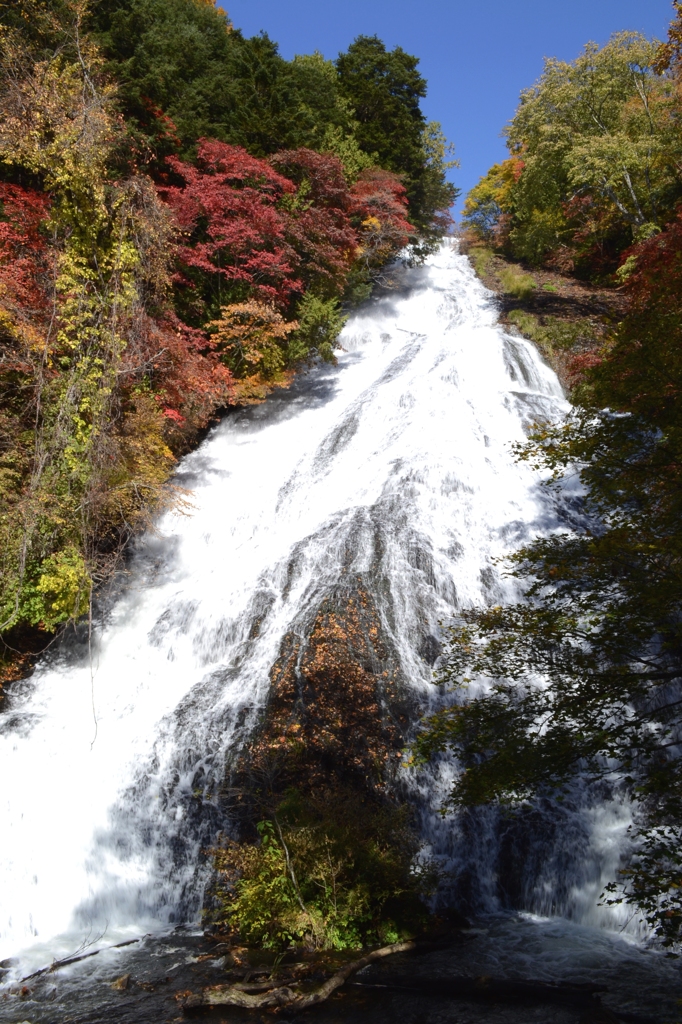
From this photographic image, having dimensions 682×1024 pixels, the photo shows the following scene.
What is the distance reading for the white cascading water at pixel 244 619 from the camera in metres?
7.88

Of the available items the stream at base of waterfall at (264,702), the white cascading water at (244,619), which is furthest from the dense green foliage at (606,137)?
the stream at base of waterfall at (264,702)

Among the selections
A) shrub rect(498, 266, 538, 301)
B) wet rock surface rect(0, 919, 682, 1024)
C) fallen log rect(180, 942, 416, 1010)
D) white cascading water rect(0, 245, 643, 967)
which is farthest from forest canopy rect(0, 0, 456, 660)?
fallen log rect(180, 942, 416, 1010)

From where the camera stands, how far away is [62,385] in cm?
1280

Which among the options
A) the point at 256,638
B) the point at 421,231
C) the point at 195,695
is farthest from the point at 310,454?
the point at 421,231

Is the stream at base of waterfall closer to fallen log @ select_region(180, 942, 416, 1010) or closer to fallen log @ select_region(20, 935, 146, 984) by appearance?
fallen log @ select_region(20, 935, 146, 984)

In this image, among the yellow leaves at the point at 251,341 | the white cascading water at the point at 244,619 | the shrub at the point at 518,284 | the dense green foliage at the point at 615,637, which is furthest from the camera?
the shrub at the point at 518,284

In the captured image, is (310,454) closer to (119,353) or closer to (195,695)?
(119,353)

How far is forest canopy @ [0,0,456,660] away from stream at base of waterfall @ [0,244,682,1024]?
1.39 metres

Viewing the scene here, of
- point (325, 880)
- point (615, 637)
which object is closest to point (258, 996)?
point (325, 880)

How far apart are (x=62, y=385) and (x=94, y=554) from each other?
3.38 metres

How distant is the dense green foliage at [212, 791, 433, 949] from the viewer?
696 cm

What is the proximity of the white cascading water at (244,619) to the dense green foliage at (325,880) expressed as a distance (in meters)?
0.69

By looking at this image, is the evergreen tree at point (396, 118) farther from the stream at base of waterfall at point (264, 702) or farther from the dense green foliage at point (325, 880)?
the dense green foliage at point (325, 880)

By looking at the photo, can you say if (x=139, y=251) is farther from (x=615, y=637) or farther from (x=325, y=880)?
(x=615, y=637)
